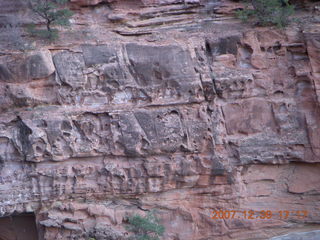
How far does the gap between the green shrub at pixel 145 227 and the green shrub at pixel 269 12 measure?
193 inches

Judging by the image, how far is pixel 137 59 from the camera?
923 centimetres

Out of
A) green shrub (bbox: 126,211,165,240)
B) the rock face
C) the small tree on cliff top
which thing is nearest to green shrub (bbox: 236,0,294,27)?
the rock face

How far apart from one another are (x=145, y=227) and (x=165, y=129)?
6.66ft

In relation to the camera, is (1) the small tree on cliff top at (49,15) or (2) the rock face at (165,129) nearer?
(2) the rock face at (165,129)

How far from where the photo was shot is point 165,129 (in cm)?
920

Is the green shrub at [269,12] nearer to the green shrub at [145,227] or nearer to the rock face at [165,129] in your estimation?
the rock face at [165,129]

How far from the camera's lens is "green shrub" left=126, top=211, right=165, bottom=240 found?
8898 millimetres

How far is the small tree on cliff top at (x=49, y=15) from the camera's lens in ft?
30.9

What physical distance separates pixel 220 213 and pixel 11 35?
19.5 feet
